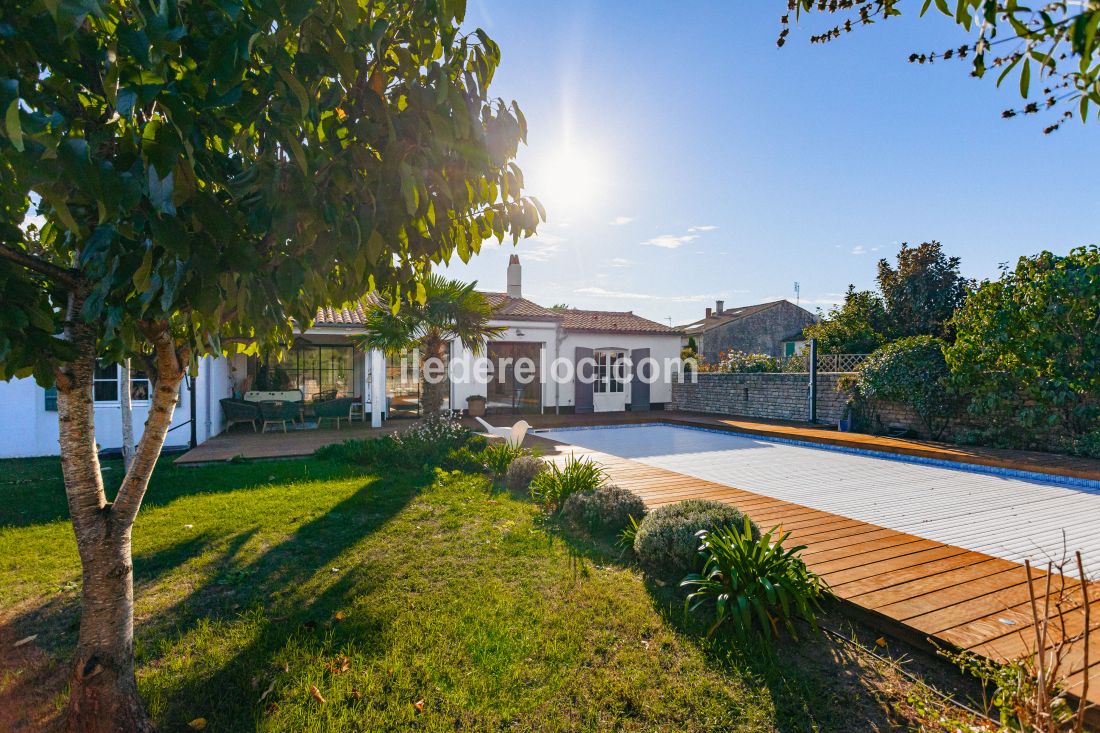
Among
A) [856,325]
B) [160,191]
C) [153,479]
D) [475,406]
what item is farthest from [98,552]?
[856,325]

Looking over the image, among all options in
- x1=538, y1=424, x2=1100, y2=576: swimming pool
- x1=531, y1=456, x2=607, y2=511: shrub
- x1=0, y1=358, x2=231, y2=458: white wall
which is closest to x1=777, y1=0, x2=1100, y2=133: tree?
x1=538, y1=424, x2=1100, y2=576: swimming pool

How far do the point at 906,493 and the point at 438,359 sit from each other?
7.59 metres

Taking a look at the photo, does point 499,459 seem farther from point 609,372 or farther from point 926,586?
point 609,372

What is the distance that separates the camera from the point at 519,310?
16.9 metres

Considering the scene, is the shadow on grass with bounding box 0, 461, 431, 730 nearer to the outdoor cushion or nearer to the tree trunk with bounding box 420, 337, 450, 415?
the tree trunk with bounding box 420, 337, 450, 415

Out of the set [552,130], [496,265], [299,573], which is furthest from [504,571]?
[496,265]

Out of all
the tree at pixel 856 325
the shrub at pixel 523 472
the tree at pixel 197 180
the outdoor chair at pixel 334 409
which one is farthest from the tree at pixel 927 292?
the tree at pixel 197 180

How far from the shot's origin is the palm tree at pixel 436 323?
31.5 ft

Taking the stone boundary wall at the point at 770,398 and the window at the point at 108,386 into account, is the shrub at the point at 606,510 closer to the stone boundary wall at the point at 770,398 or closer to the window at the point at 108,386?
the stone boundary wall at the point at 770,398

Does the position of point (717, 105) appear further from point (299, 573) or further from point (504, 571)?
point (299, 573)

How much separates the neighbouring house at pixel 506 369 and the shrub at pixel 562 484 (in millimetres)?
6469

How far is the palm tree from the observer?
961 centimetres

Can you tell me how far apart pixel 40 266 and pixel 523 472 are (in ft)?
18.5

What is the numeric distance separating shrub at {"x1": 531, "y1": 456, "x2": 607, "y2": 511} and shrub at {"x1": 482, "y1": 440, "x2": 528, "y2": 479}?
4.06ft
